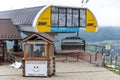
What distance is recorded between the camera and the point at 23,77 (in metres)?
20.4

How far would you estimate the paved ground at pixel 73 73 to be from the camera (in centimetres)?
2045

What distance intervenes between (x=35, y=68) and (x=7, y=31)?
7.63 meters

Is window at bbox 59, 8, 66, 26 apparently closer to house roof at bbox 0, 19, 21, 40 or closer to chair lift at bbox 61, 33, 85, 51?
chair lift at bbox 61, 33, 85, 51

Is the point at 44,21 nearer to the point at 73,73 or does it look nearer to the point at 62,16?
the point at 62,16

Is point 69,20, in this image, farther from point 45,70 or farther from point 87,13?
point 45,70

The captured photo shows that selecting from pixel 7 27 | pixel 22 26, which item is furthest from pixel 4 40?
pixel 22 26

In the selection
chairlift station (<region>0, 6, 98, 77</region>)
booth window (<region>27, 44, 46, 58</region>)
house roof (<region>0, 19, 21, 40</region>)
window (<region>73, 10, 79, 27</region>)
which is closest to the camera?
booth window (<region>27, 44, 46, 58</region>)

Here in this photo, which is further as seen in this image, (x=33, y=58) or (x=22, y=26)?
(x=22, y=26)

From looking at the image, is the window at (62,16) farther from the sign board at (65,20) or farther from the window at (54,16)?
the window at (54,16)

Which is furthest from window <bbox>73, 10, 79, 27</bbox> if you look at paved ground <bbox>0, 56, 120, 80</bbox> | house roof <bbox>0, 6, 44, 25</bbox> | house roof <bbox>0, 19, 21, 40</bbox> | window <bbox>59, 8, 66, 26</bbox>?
paved ground <bbox>0, 56, 120, 80</bbox>

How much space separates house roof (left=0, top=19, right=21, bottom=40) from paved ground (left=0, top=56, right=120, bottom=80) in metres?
2.11

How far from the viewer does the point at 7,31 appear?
2744cm

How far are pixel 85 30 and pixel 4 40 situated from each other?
7088 mm

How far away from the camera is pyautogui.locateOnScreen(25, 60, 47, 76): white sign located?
2039cm
